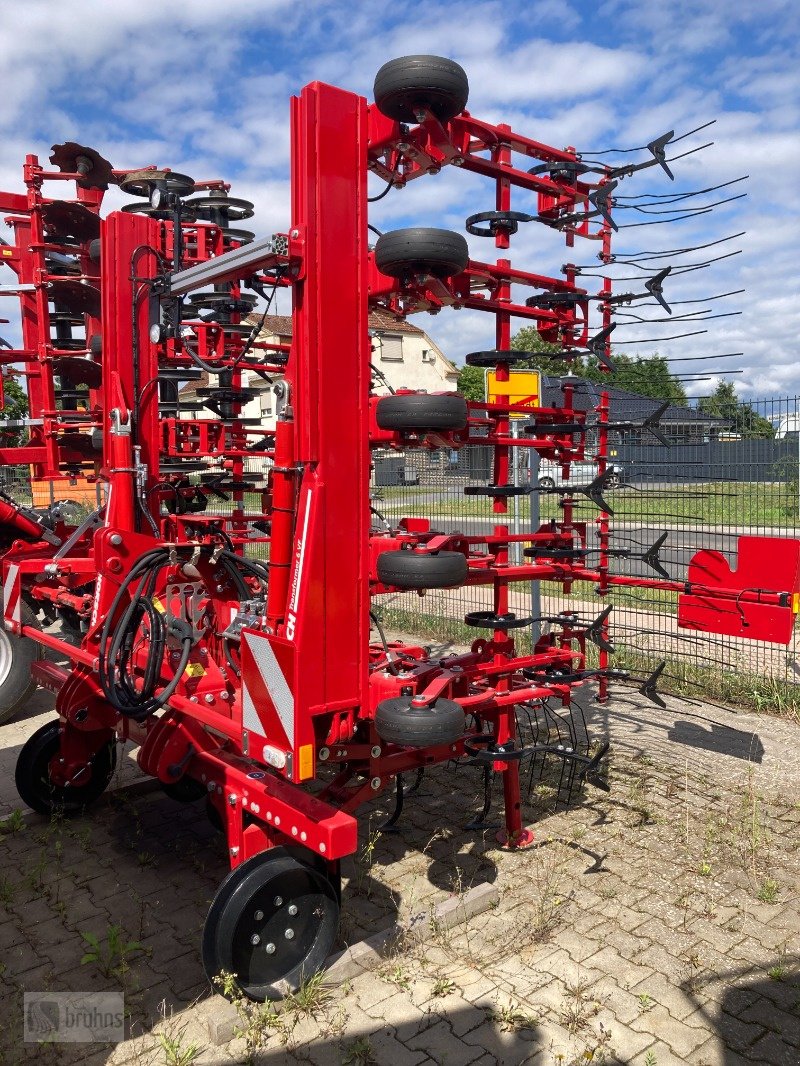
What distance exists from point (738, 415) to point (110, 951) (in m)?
5.40

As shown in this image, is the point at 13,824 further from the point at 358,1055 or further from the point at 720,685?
the point at 720,685

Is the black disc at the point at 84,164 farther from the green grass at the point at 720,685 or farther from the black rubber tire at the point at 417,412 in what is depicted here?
the green grass at the point at 720,685

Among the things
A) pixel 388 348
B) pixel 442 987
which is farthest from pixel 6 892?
pixel 388 348

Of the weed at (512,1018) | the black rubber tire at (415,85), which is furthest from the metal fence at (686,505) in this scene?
the weed at (512,1018)

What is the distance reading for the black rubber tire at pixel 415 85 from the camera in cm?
319

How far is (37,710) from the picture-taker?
292 inches

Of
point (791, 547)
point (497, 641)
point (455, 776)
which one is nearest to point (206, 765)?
point (497, 641)

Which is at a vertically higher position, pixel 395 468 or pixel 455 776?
pixel 395 468

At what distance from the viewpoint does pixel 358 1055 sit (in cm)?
A: 289

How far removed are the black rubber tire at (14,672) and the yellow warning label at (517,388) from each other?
433 centimetres

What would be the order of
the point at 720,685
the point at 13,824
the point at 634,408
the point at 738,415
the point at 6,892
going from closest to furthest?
1. the point at 6,892
2. the point at 13,824
3. the point at 634,408
4. the point at 738,415
5. the point at 720,685

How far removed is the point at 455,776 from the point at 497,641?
1.70 m

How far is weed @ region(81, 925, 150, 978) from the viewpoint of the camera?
3470 millimetres

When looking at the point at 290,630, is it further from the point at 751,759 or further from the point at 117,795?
the point at 751,759
